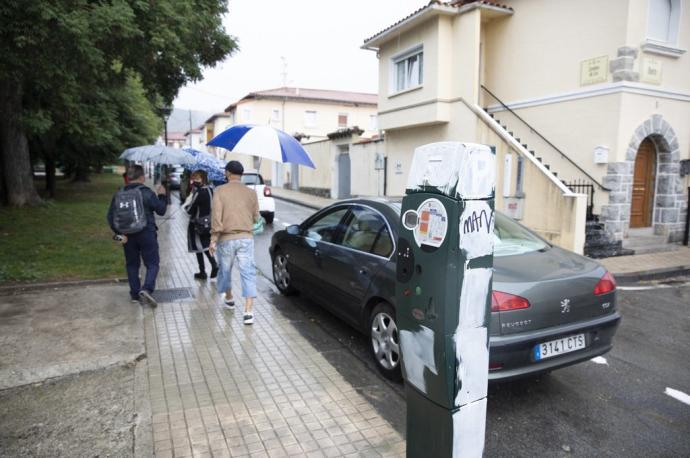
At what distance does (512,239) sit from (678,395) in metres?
1.84

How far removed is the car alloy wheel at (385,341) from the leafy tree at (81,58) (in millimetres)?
5015

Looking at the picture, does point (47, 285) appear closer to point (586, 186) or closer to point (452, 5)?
point (586, 186)

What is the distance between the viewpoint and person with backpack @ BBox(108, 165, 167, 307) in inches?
225

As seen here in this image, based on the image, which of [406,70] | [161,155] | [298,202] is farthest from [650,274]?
[298,202]

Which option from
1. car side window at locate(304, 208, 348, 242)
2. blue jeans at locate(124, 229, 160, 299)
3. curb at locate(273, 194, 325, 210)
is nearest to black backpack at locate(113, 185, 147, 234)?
blue jeans at locate(124, 229, 160, 299)

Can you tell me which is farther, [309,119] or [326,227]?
[309,119]

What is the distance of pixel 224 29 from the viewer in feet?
38.5

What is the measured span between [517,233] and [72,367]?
4.26m

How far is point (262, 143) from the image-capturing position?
574cm

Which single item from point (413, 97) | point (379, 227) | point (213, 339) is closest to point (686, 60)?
point (413, 97)

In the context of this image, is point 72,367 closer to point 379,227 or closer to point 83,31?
point 379,227

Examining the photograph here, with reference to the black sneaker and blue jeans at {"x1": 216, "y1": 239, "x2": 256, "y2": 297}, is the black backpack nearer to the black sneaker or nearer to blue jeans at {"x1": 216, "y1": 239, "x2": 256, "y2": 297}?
the black sneaker

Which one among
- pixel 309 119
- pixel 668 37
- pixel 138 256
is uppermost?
pixel 309 119

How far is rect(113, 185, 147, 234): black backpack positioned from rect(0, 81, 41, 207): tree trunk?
9.71 metres
